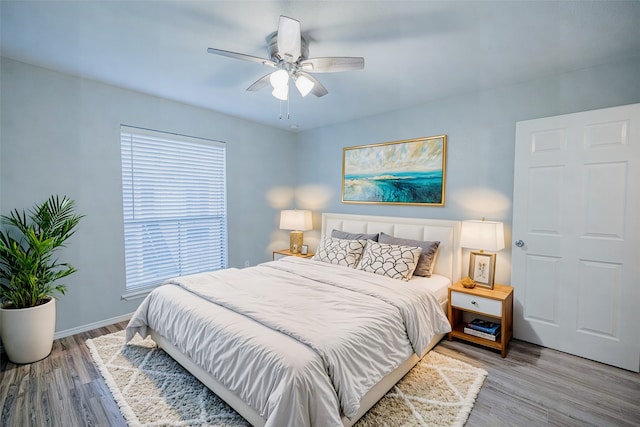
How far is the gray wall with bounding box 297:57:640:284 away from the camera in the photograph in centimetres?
247

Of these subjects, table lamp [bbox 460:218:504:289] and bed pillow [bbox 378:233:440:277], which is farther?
bed pillow [bbox 378:233:440:277]

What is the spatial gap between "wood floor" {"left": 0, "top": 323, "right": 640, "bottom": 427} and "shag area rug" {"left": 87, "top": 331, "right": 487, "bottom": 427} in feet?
0.26

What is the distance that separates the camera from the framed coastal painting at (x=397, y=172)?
3400 millimetres

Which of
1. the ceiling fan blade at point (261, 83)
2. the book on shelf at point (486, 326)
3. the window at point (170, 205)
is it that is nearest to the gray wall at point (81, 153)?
the window at point (170, 205)

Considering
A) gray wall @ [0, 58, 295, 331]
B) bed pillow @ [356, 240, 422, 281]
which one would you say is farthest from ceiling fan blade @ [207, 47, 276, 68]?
bed pillow @ [356, 240, 422, 281]

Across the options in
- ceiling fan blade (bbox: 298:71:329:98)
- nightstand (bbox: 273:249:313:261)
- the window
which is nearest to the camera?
ceiling fan blade (bbox: 298:71:329:98)

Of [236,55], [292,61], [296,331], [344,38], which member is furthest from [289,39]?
[296,331]

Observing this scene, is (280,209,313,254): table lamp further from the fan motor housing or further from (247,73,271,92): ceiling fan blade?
the fan motor housing

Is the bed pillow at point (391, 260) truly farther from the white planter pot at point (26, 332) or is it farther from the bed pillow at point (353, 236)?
the white planter pot at point (26, 332)

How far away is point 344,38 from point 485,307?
8.32 feet

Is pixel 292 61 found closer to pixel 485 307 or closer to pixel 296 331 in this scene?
pixel 296 331

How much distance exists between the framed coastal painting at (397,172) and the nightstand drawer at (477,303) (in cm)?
109

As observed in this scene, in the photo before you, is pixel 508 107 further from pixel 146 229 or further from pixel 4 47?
pixel 4 47

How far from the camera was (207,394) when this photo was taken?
2.04 meters
